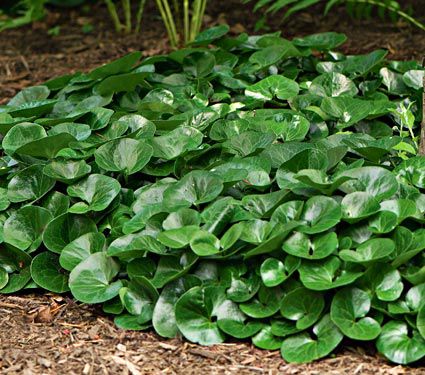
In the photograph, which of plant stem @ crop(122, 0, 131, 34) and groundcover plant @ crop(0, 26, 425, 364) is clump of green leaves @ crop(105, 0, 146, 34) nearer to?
plant stem @ crop(122, 0, 131, 34)

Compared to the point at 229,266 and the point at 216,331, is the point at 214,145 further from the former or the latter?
the point at 216,331

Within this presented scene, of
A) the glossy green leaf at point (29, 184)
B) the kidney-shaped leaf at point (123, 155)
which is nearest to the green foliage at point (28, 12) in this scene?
the glossy green leaf at point (29, 184)

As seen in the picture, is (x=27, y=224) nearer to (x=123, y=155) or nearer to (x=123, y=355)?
(x=123, y=155)

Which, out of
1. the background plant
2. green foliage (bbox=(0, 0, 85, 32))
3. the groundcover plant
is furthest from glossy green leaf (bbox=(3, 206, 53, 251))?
green foliage (bbox=(0, 0, 85, 32))

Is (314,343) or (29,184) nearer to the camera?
(314,343)

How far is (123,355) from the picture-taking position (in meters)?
2.90

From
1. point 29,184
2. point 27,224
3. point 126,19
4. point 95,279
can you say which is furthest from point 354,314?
point 126,19

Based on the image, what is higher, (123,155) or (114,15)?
(123,155)

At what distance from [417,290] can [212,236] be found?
2.38ft

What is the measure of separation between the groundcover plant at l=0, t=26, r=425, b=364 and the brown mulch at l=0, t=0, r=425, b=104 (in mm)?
1063

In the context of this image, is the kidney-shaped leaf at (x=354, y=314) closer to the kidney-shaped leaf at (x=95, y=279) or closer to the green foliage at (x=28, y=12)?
the kidney-shaped leaf at (x=95, y=279)

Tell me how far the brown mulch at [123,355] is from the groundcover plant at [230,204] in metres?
0.05

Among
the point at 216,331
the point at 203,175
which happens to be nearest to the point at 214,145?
the point at 203,175

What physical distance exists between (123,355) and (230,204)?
0.67 metres
